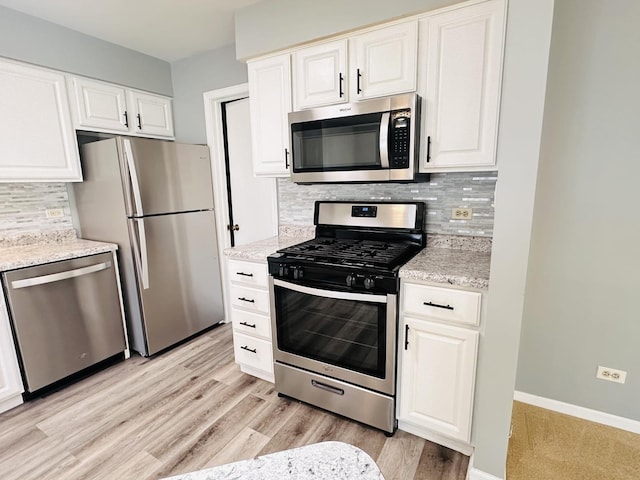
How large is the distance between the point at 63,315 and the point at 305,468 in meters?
2.39

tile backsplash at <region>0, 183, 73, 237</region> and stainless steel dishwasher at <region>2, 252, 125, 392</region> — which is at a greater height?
tile backsplash at <region>0, 183, 73, 237</region>

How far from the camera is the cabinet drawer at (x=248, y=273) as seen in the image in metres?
2.10

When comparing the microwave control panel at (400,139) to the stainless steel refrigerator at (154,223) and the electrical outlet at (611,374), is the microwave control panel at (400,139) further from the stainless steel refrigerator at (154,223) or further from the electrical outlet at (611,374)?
the stainless steel refrigerator at (154,223)

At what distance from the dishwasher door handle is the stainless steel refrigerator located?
19cm

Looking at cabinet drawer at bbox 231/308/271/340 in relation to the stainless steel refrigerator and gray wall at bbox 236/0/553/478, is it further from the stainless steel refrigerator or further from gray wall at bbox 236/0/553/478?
gray wall at bbox 236/0/553/478

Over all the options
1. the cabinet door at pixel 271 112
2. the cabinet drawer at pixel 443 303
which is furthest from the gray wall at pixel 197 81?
the cabinet drawer at pixel 443 303

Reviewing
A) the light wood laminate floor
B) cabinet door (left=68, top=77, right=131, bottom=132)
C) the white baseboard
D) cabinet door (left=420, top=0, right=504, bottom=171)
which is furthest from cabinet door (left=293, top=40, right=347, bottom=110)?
the white baseboard

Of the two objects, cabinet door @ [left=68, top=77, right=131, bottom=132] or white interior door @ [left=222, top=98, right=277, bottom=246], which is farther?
white interior door @ [left=222, top=98, right=277, bottom=246]

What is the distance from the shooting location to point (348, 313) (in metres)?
1.75

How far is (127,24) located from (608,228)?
11.0ft

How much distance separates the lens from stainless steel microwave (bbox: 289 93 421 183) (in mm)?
1718

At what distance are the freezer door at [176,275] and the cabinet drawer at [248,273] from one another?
2.53 feet

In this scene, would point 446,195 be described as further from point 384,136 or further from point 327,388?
point 327,388

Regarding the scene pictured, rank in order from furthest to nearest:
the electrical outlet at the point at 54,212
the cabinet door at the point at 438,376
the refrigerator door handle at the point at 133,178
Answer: the electrical outlet at the point at 54,212 → the refrigerator door handle at the point at 133,178 → the cabinet door at the point at 438,376
